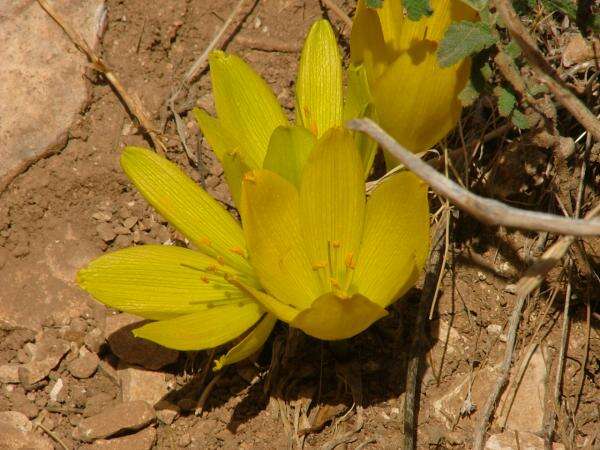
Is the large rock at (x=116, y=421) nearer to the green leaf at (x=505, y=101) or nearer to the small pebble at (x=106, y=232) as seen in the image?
the small pebble at (x=106, y=232)

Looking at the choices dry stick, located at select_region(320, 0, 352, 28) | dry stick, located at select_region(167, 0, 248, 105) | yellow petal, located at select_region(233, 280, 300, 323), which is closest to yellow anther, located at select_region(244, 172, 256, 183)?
yellow petal, located at select_region(233, 280, 300, 323)

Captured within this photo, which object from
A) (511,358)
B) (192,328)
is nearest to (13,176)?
(192,328)

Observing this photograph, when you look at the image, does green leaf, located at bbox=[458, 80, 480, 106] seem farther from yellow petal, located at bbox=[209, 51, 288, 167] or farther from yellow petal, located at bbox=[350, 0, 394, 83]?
yellow petal, located at bbox=[209, 51, 288, 167]

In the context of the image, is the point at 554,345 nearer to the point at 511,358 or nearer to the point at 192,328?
the point at 511,358

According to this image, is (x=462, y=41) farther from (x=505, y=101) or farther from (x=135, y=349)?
(x=135, y=349)

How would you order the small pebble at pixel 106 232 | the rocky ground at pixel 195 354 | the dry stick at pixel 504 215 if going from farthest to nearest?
the small pebble at pixel 106 232, the rocky ground at pixel 195 354, the dry stick at pixel 504 215

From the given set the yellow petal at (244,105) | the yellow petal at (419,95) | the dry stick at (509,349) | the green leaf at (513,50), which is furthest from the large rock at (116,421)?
the green leaf at (513,50)
